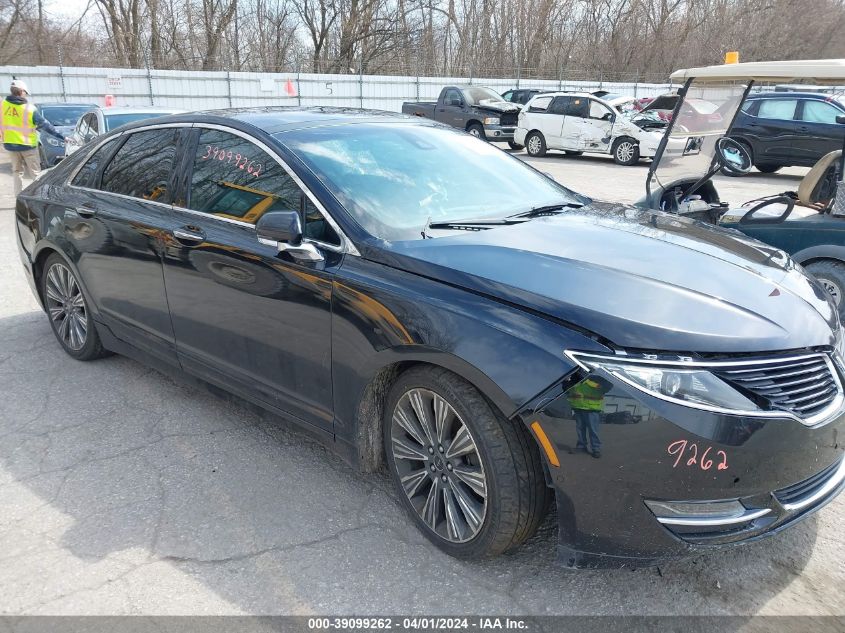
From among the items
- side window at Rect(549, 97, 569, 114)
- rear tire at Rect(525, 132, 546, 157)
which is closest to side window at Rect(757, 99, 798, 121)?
side window at Rect(549, 97, 569, 114)

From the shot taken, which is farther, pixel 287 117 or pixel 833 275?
pixel 833 275

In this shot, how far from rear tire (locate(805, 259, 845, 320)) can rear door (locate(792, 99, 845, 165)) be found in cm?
1071

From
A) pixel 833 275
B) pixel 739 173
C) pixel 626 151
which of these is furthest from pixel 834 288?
pixel 626 151

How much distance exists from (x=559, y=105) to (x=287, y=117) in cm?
1637

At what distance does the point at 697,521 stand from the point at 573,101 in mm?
17761

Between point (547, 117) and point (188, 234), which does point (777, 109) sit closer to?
point (547, 117)

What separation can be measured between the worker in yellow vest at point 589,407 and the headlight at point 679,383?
0.05 m

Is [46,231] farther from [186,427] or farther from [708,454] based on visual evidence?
[708,454]

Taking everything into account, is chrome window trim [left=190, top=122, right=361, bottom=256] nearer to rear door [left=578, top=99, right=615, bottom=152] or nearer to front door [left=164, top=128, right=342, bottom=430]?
front door [left=164, top=128, right=342, bottom=430]

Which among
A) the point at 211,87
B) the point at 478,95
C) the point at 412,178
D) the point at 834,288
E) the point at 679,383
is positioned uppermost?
the point at 211,87

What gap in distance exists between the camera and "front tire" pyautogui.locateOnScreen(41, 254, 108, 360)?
4699 millimetres

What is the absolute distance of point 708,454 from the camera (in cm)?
219

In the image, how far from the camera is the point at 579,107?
18.5 meters

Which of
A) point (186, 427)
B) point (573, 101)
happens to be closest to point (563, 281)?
point (186, 427)
